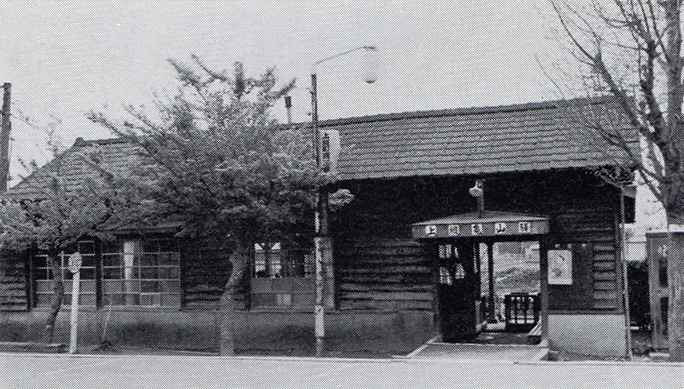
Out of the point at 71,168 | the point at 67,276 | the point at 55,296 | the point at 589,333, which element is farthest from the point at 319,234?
the point at 71,168

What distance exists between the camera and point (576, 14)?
14945 mm

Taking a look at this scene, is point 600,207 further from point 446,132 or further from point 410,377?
point 410,377

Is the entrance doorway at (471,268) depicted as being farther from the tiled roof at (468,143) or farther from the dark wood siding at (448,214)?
the tiled roof at (468,143)

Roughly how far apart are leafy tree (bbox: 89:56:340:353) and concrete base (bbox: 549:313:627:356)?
5903 mm

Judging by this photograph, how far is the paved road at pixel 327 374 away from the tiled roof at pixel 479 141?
4.44 meters

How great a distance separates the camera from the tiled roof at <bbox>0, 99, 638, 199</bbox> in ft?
52.5

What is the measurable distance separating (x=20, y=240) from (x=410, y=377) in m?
11.6

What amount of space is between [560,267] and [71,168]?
13788 mm

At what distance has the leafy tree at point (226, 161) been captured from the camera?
15953 millimetres

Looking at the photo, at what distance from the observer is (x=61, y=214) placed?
61.2 feet

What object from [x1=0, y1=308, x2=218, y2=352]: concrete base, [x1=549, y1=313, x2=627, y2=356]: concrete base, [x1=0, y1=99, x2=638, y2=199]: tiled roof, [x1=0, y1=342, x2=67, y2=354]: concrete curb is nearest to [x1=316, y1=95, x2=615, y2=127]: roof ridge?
[x1=0, y1=99, x2=638, y2=199]: tiled roof

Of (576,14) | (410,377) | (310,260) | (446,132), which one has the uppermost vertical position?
(576,14)

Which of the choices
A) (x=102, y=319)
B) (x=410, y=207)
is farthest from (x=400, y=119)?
(x=102, y=319)

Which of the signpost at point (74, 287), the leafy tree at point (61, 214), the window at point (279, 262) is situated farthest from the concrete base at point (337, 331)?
the leafy tree at point (61, 214)
